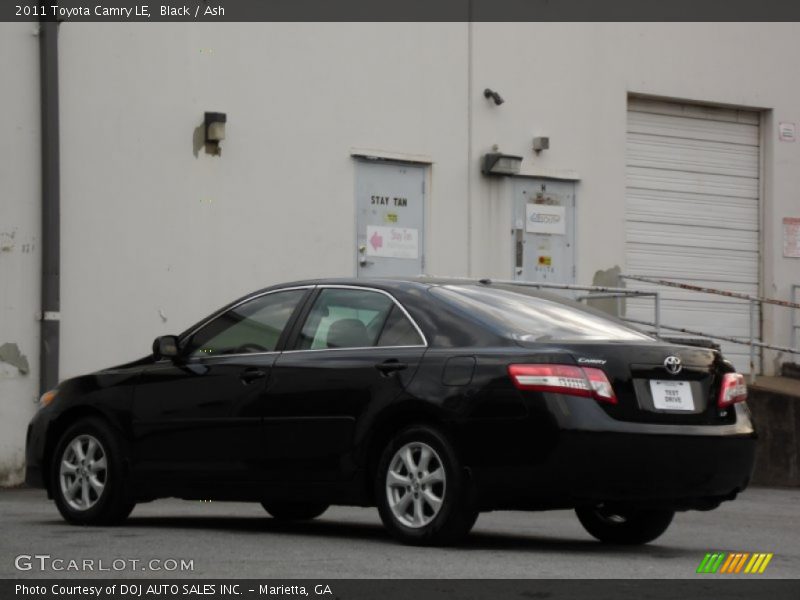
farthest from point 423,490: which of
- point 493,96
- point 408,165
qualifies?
point 493,96

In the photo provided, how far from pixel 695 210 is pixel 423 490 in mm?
12863

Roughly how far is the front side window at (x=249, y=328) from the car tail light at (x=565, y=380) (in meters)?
1.85

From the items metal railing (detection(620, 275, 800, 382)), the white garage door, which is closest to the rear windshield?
metal railing (detection(620, 275, 800, 382))

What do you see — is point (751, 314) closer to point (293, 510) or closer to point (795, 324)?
point (795, 324)

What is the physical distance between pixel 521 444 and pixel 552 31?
11.7m

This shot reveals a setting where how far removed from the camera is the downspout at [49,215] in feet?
51.3

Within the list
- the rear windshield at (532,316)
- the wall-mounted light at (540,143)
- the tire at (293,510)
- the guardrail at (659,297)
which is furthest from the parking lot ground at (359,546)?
the wall-mounted light at (540,143)

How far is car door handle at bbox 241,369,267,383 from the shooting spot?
9.58 meters

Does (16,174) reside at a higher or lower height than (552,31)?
lower

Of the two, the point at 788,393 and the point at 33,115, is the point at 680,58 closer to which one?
the point at 788,393
